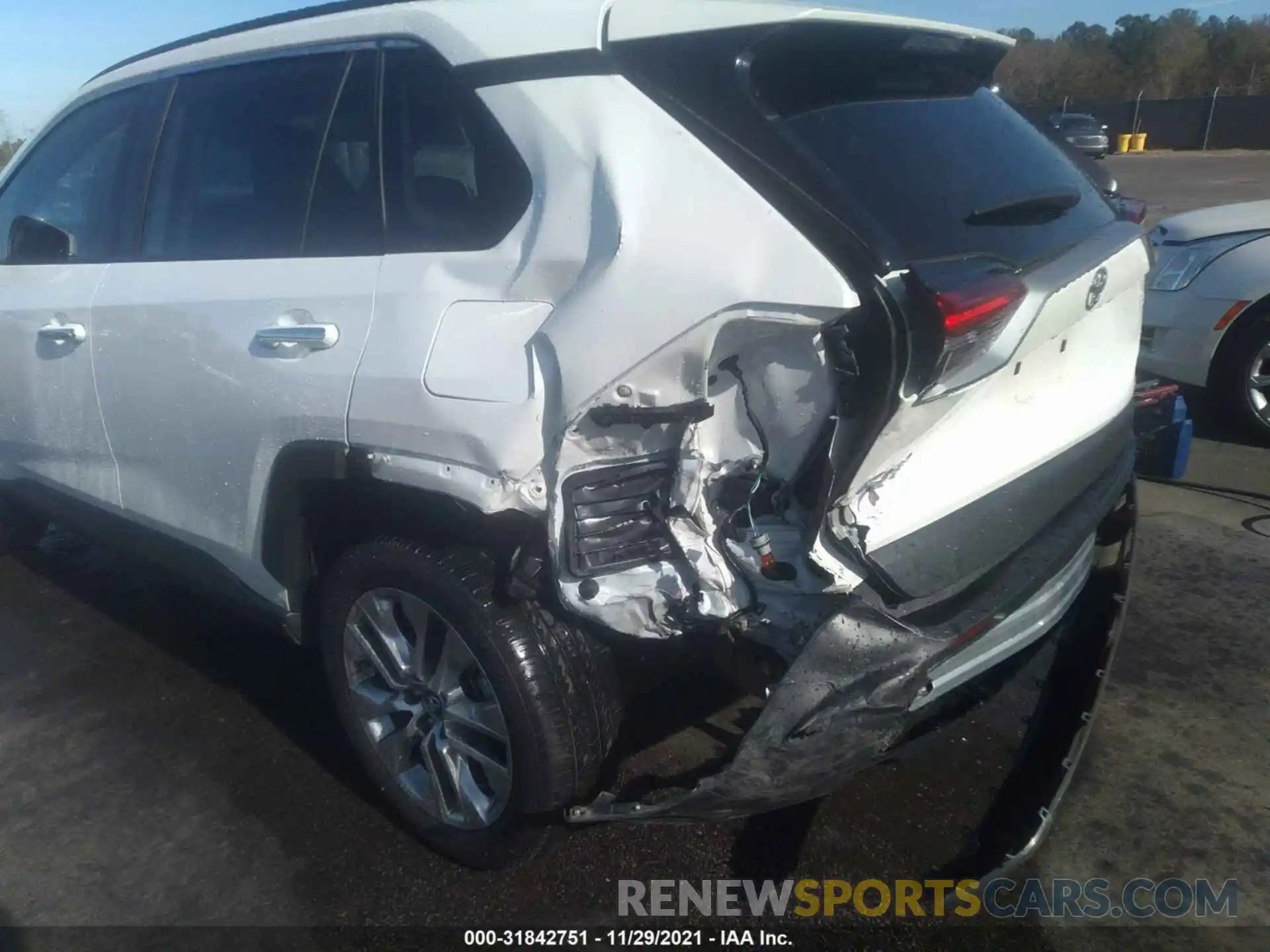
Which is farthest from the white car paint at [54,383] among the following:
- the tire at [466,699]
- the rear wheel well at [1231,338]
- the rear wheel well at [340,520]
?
the rear wheel well at [1231,338]

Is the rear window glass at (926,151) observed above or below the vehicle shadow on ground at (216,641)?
above

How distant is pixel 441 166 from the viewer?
8.19ft

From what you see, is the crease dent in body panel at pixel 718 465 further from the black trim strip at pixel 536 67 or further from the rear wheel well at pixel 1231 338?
the rear wheel well at pixel 1231 338

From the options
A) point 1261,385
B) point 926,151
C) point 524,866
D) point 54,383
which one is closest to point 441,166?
point 926,151

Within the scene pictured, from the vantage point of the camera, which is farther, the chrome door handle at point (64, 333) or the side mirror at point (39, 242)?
the side mirror at point (39, 242)

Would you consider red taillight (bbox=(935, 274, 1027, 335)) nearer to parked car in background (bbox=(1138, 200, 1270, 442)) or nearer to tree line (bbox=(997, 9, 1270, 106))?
parked car in background (bbox=(1138, 200, 1270, 442))

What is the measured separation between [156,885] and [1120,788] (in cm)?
265

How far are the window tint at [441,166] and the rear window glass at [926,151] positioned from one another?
2.00ft

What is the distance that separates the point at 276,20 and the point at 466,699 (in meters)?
1.94

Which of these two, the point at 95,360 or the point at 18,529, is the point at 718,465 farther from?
the point at 18,529

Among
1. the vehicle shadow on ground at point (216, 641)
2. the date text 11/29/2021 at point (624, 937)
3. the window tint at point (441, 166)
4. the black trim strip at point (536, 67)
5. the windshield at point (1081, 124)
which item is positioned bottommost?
the vehicle shadow on ground at point (216, 641)

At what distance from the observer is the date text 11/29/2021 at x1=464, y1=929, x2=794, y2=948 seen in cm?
250

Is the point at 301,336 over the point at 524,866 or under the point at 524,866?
over

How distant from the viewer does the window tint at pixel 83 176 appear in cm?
339
